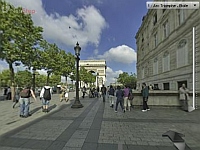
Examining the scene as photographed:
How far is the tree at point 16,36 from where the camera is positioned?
690 inches

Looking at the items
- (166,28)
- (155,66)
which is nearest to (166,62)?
(166,28)

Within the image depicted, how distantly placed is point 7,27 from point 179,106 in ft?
55.9

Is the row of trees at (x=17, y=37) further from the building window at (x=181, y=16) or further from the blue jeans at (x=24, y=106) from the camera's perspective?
the building window at (x=181, y=16)

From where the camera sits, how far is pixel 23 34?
61.5 feet

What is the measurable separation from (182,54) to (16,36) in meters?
18.0

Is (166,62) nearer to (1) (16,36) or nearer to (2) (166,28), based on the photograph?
(2) (166,28)

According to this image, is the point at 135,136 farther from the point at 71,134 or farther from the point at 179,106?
the point at 179,106

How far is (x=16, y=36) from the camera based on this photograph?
1814 centimetres

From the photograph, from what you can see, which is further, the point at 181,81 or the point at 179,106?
the point at 181,81

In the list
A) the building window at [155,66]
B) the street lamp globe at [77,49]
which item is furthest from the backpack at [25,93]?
the building window at [155,66]

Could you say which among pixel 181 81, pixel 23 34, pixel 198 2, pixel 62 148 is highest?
pixel 198 2

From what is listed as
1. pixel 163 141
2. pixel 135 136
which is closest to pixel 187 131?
pixel 163 141

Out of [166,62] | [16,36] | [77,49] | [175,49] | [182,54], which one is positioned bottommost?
[77,49]

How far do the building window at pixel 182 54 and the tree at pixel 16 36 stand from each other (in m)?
16.9
